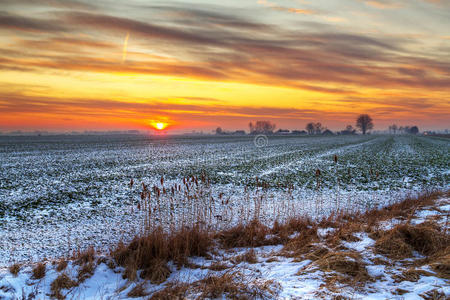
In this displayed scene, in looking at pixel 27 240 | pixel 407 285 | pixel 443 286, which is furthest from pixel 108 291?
pixel 443 286

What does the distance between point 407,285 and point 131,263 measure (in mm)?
5672

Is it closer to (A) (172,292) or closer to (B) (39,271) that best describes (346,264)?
(A) (172,292)

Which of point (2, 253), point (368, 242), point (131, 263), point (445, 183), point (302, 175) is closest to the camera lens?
point (131, 263)

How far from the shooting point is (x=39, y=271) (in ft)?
19.9

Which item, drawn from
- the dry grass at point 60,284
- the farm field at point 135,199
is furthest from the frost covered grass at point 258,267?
the farm field at point 135,199

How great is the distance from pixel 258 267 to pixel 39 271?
4732mm

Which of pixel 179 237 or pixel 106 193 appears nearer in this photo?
pixel 179 237

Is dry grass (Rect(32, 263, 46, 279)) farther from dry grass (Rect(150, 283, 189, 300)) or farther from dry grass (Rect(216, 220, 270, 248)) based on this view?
dry grass (Rect(216, 220, 270, 248))

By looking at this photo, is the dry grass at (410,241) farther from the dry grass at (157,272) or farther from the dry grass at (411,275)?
the dry grass at (157,272)

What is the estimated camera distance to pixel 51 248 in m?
8.36

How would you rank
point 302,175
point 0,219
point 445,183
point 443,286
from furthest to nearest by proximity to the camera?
point 302,175, point 445,183, point 0,219, point 443,286

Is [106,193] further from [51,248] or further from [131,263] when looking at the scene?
[131,263]

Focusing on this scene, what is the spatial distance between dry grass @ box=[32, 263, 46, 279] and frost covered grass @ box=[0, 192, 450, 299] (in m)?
0.04

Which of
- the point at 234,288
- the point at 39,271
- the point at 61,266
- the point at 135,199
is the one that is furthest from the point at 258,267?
the point at 135,199
